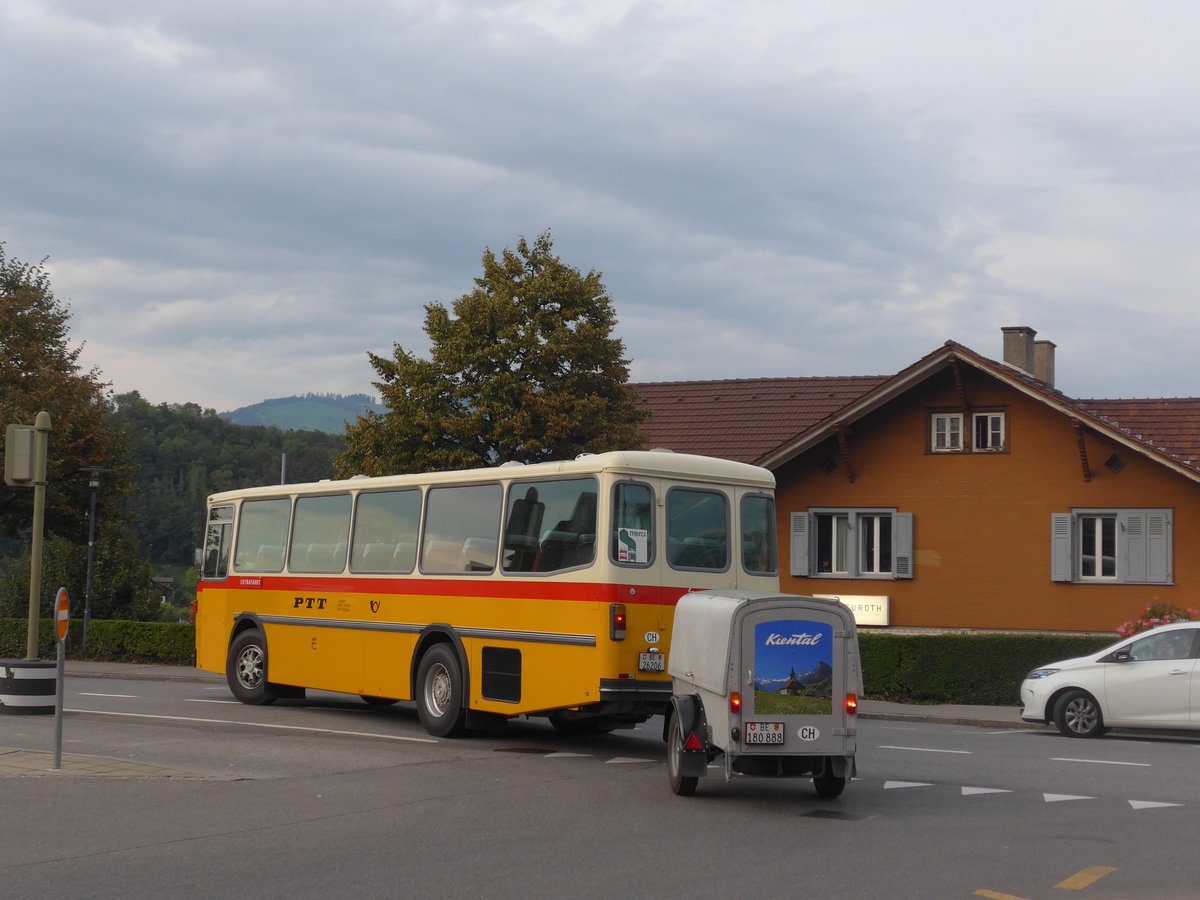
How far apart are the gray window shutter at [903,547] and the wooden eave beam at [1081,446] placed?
12.7ft

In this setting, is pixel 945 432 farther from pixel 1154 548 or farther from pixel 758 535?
pixel 758 535

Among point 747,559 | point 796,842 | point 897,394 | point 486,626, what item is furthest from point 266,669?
point 897,394

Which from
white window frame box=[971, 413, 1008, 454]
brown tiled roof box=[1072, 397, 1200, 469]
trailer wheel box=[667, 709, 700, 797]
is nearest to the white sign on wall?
white window frame box=[971, 413, 1008, 454]

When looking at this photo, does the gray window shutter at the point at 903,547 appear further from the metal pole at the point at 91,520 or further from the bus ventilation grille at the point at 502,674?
the metal pole at the point at 91,520

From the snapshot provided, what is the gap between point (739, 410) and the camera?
1556 inches

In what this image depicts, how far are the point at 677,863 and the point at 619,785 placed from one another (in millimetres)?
3733

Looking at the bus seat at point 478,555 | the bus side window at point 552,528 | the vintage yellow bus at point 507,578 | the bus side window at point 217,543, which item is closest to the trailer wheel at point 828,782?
the vintage yellow bus at point 507,578

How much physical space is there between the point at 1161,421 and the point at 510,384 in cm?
1395

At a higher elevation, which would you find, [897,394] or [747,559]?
[897,394]

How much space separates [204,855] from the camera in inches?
372

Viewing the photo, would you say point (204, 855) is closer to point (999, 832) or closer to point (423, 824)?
point (423, 824)

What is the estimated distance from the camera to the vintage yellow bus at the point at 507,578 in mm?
14734

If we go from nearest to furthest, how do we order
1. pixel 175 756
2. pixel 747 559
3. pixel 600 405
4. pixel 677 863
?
pixel 677 863 < pixel 175 756 < pixel 747 559 < pixel 600 405

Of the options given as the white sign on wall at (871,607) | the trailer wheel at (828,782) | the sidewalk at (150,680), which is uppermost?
the white sign on wall at (871,607)
